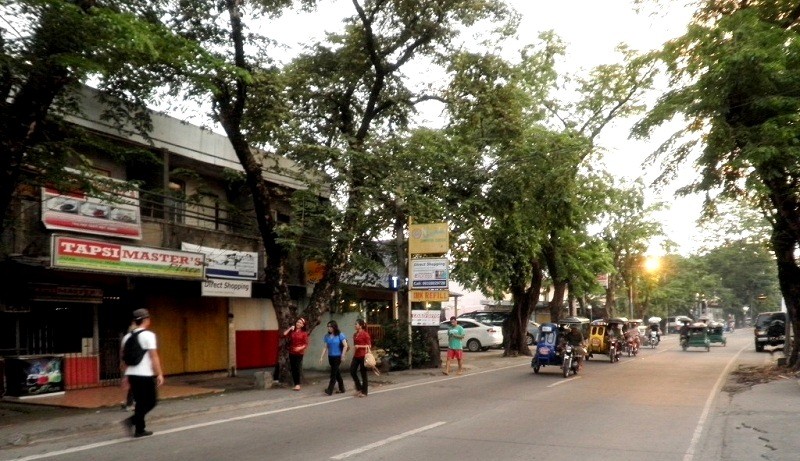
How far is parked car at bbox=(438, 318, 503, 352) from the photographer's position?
119 feet

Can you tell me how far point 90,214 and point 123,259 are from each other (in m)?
1.25

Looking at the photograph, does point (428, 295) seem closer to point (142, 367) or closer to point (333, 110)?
point (333, 110)

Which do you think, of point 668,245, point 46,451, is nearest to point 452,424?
point 46,451

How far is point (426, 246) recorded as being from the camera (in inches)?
845

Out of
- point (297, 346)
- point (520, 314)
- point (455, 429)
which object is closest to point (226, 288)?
point (297, 346)

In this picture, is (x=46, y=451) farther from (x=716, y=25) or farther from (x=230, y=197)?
(x=716, y=25)

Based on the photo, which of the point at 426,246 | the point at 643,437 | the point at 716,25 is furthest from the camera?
the point at 426,246

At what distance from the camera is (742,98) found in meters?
16.7

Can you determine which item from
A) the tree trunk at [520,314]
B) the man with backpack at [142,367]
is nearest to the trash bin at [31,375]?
the man with backpack at [142,367]

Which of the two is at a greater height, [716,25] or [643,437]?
[716,25]

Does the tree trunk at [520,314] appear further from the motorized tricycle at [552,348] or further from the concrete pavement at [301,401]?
the concrete pavement at [301,401]

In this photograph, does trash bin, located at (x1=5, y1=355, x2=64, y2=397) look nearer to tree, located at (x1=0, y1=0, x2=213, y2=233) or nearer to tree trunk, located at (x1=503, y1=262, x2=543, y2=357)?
tree, located at (x1=0, y1=0, x2=213, y2=233)

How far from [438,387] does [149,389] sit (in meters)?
9.58

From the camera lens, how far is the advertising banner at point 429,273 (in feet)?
71.7
